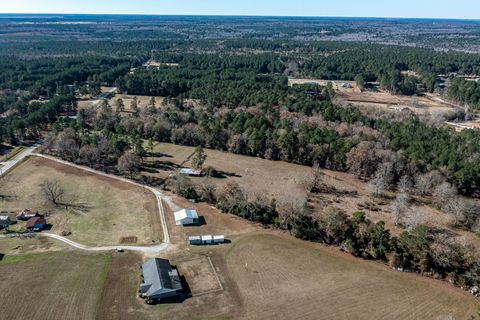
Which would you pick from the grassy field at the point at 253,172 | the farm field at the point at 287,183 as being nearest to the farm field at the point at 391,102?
the farm field at the point at 287,183

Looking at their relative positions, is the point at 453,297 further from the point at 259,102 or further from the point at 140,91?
the point at 140,91

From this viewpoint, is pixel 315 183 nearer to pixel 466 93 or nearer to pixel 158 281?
pixel 158 281

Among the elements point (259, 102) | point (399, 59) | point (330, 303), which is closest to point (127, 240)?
point (330, 303)

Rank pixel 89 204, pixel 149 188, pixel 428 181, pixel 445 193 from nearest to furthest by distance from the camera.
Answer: pixel 445 193 → pixel 89 204 → pixel 428 181 → pixel 149 188

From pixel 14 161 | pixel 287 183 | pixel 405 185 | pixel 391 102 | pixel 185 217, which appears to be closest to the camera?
pixel 185 217

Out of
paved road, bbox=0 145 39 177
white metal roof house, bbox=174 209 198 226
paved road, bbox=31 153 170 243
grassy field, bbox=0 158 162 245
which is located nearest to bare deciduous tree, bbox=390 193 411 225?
white metal roof house, bbox=174 209 198 226

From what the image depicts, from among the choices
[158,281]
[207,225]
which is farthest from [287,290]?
[207,225]

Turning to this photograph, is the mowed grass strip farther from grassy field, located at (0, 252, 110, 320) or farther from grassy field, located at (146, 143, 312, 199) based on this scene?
grassy field, located at (0, 252, 110, 320)
